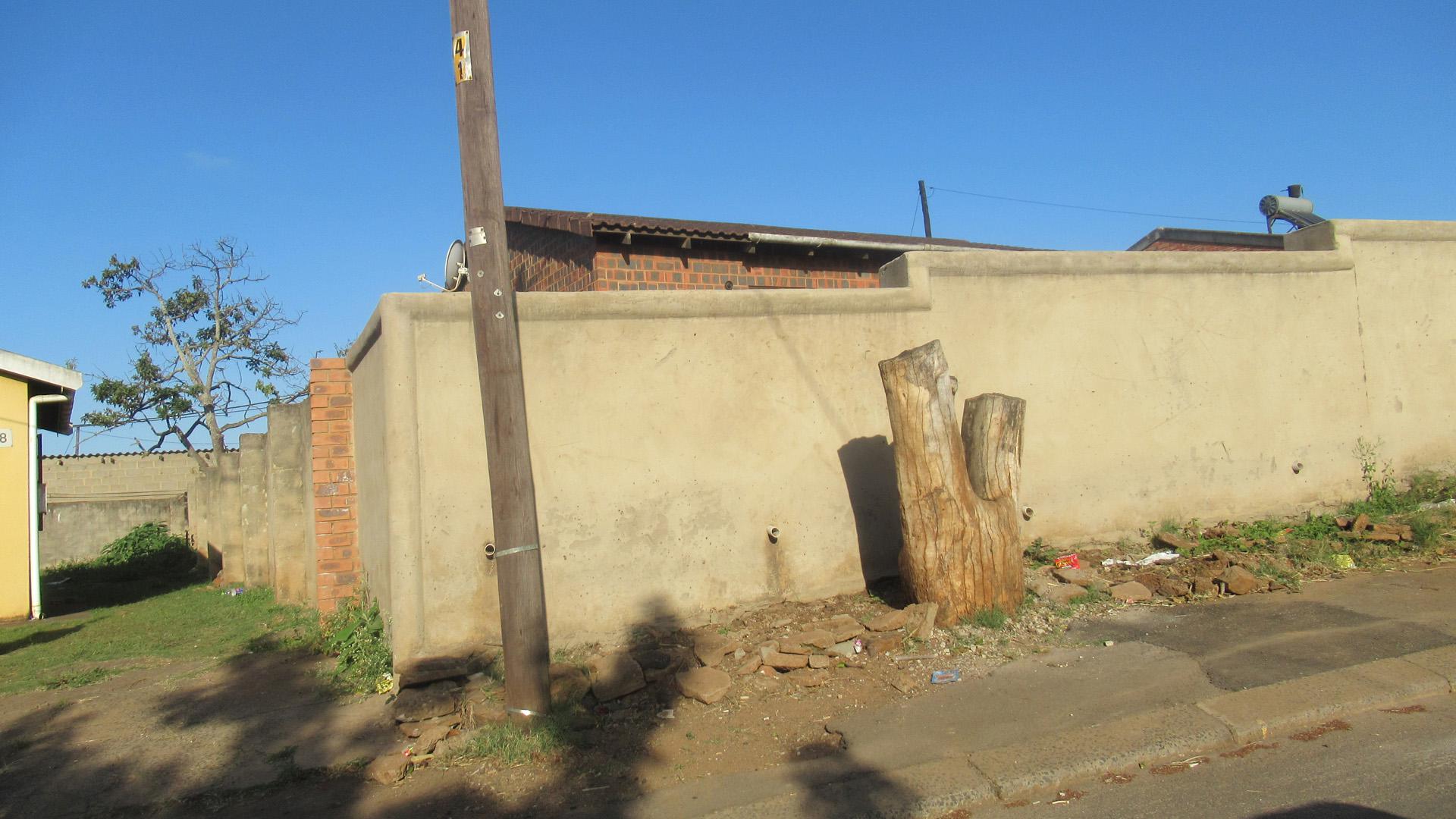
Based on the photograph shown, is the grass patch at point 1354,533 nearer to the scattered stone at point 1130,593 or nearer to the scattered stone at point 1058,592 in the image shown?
the scattered stone at point 1130,593

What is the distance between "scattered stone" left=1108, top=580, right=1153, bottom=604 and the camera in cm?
608

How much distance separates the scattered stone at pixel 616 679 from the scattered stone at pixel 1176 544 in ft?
13.4

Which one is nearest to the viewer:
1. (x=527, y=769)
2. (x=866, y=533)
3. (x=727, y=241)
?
(x=527, y=769)

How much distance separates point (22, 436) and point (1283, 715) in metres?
12.9

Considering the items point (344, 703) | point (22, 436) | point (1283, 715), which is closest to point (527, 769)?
point (344, 703)

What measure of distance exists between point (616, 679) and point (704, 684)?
0.49 metres

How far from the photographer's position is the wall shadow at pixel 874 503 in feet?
20.9

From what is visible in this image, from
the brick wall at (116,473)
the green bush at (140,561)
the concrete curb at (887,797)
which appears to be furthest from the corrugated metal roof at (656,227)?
the brick wall at (116,473)

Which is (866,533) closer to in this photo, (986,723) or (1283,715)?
(986,723)

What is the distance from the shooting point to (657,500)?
19.1 ft

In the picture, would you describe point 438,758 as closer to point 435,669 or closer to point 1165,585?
point 435,669

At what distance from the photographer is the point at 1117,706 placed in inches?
179

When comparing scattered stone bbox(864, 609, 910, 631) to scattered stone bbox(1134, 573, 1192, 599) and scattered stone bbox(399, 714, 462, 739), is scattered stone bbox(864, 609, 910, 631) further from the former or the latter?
scattered stone bbox(399, 714, 462, 739)

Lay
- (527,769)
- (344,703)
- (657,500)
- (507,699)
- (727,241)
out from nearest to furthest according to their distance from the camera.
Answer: (527,769)
(507,699)
(344,703)
(657,500)
(727,241)
